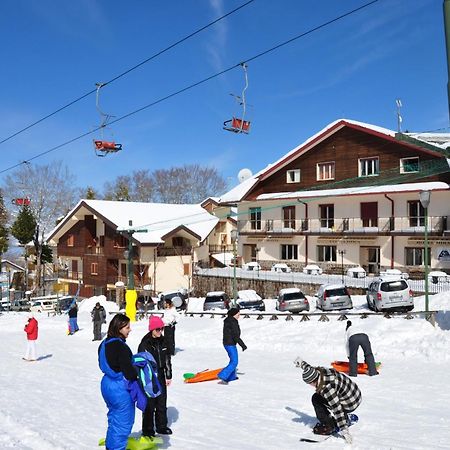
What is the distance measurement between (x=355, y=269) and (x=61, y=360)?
22922 mm

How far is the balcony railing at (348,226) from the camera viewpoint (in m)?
32.6

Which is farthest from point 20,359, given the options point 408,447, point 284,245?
point 284,245

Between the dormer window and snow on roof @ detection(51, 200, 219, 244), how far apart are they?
23.3 ft

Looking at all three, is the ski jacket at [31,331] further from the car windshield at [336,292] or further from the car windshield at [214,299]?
the car windshield at [214,299]

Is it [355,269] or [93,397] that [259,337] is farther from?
[355,269]

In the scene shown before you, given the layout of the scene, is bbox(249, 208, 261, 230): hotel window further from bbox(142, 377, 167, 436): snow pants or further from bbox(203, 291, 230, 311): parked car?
bbox(142, 377, 167, 436): snow pants

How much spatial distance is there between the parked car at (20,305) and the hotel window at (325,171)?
A: 2351 centimetres

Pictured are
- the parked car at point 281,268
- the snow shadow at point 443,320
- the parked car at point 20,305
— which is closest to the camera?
the snow shadow at point 443,320

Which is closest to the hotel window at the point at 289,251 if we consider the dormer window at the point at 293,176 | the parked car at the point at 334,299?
the dormer window at the point at 293,176

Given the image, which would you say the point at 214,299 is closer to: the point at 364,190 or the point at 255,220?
the point at 364,190

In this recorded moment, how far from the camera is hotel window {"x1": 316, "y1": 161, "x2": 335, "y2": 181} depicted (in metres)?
39.1

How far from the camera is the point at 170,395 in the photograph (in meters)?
9.86

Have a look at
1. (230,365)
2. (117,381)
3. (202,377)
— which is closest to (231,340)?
(230,365)

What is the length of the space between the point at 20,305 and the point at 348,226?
24.6 m
